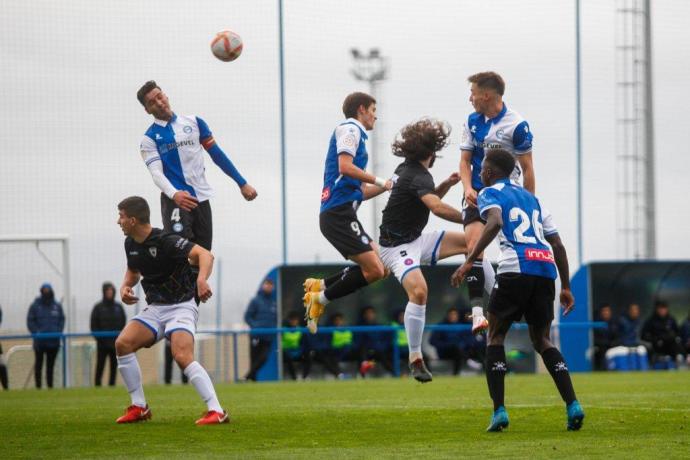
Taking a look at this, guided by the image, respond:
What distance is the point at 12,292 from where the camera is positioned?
21094 mm

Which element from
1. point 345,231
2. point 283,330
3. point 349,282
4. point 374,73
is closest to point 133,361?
point 349,282

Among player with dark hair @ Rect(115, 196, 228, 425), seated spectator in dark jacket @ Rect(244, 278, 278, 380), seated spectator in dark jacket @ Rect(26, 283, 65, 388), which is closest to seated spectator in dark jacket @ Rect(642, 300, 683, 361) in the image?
seated spectator in dark jacket @ Rect(244, 278, 278, 380)

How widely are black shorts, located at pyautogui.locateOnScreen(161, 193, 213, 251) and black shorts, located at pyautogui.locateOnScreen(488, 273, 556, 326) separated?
12.6 ft

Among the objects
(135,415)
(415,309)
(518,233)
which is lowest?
(135,415)

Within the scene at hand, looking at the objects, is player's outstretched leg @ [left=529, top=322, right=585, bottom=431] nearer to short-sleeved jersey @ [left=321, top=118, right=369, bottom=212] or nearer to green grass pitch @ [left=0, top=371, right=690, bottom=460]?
green grass pitch @ [left=0, top=371, right=690, bottom=460]

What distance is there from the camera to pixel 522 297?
26.1 feet

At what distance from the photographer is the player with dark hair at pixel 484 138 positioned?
383 inches

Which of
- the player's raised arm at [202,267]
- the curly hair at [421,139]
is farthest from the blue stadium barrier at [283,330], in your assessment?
the player's raised arm at [202,267]

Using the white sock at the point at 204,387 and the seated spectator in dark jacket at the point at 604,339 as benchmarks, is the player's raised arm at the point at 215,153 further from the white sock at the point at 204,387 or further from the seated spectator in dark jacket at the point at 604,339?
the seated spectator in dark jacket at the point at 604,339

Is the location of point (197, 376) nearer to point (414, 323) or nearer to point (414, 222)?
point (414, 323)

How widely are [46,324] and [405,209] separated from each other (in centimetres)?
1156

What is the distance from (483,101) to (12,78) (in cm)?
1375

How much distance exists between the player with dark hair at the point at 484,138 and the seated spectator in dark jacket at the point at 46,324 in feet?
38.5

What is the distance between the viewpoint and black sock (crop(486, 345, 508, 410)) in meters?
8.08
